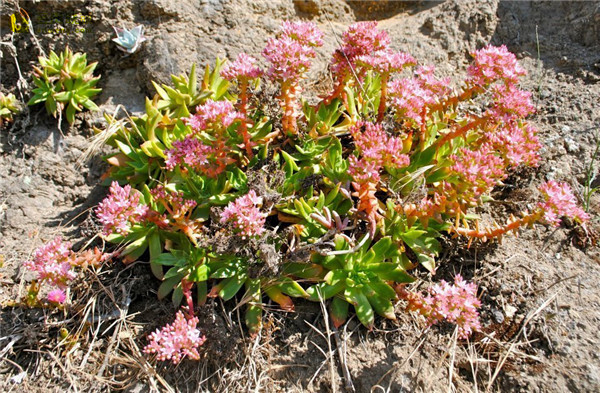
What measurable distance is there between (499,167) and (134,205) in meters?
2.20

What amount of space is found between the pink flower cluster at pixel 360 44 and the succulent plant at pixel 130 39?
2.03 m

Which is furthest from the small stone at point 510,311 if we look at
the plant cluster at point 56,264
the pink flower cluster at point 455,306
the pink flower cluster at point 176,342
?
the plant cluster at point 56,264

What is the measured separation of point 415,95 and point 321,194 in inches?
37.6

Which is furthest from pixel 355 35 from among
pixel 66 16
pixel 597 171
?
pixel 66 16

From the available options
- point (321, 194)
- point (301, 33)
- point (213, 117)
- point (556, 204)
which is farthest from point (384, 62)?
point (556, 204)

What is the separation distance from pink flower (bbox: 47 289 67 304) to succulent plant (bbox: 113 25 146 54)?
2.36m

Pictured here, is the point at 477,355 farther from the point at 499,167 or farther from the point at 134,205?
the point at 134,205

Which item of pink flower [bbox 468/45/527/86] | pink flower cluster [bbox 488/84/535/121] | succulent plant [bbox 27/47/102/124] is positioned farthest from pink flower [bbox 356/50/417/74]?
succulent plant [bbox 27/47/102/124]

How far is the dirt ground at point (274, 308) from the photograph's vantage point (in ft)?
9.00

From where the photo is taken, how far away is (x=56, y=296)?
2.82 meters

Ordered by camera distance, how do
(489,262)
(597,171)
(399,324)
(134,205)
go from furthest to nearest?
(597,171), (489,262), (399,324), (134,205)

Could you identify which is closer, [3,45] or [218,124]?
[218,124]

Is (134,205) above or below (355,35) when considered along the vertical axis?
below

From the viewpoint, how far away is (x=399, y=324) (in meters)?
2.94
